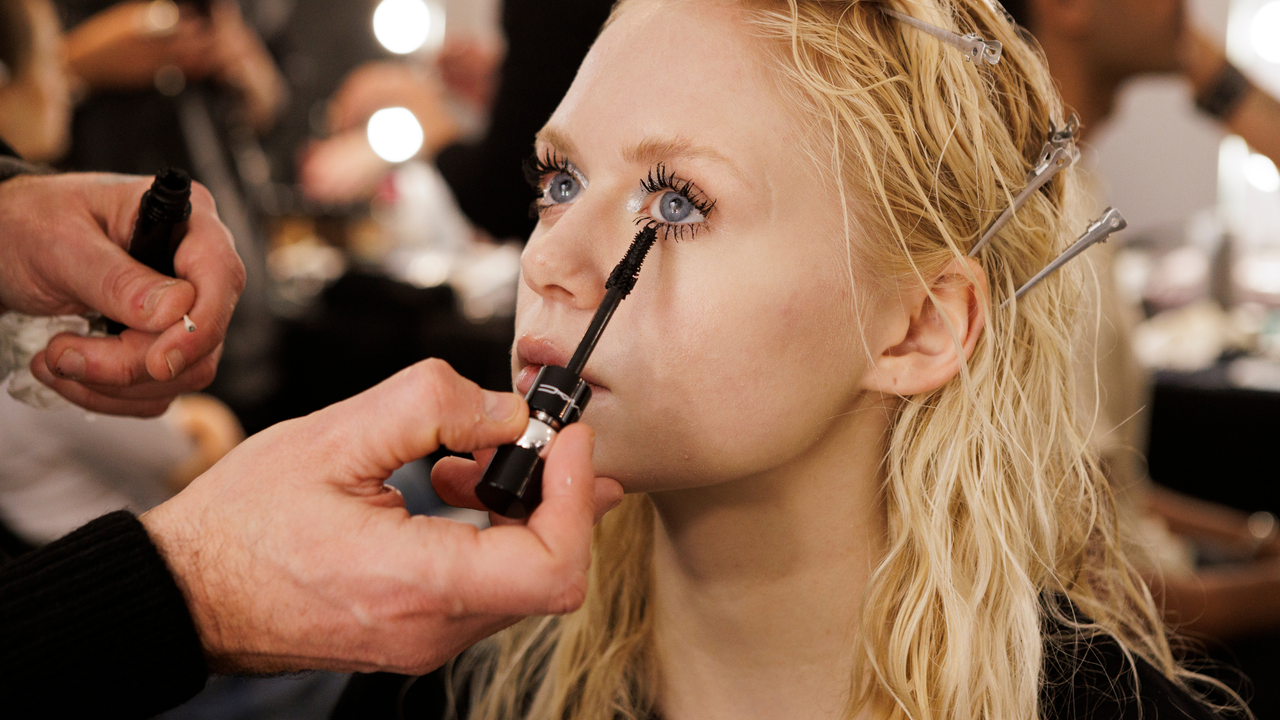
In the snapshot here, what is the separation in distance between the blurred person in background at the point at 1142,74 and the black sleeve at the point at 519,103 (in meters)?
0.76

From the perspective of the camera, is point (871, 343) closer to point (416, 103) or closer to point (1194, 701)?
point (1194, 701)

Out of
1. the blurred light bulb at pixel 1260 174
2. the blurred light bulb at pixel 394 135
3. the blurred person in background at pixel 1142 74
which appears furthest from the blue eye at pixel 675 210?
the blurred light bulb at pixel 1260 174

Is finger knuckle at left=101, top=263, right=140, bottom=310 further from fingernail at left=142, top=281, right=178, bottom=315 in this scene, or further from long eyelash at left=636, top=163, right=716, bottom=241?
long eyelash at left=636, top=163, right=716, bottom=241

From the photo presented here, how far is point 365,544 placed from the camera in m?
0.59

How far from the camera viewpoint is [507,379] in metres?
2.44

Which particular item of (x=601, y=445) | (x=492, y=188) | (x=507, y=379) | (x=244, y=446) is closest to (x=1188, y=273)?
(x=507, y=379)

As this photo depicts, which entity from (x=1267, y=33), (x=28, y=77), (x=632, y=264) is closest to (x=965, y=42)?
(x=632, y=264)

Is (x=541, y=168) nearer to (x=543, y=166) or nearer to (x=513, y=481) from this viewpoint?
(x=543, y=166)

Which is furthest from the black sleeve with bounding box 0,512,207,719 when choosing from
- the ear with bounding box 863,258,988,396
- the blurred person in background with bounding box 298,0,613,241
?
the blurred person in background with bounding box 298,0,613,241

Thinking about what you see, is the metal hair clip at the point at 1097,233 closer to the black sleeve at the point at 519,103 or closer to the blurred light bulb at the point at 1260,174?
the black sleeve at the point at 519,103

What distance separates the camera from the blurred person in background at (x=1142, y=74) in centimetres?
162

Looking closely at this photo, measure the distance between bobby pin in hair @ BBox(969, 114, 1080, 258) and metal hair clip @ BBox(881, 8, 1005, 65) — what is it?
0.10 metres

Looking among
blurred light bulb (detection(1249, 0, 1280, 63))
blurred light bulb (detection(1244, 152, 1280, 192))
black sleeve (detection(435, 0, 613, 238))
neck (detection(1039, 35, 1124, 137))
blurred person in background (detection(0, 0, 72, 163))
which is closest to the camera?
black sleeve (detection(435, 0, 613, 238))

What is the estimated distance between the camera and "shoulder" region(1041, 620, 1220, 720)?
2.59ft
